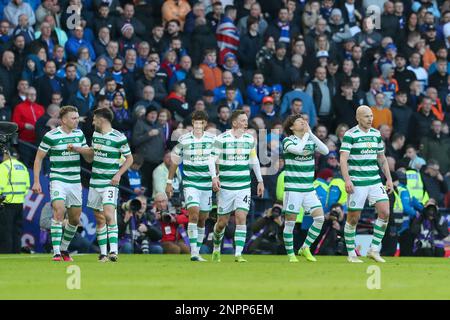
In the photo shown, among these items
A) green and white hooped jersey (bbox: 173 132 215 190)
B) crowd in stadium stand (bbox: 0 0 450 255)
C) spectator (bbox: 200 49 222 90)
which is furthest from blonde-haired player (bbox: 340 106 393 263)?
spectator (bbox: 200 49 222 90)

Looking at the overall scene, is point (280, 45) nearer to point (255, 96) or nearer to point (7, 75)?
point (255, 96)

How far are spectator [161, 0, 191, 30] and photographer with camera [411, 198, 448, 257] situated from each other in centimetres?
784

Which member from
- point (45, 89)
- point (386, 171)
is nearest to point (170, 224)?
point (45, 89)

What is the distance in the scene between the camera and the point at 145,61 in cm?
2920

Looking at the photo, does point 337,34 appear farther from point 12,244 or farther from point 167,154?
point 12,244

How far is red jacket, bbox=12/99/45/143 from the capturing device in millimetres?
26172

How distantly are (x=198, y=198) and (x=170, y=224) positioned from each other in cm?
421

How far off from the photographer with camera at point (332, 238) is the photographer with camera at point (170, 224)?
105 inches

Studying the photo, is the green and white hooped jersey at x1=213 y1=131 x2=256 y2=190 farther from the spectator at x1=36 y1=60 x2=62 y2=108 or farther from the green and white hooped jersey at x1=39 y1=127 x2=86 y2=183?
the spectator at x1=36 y1=60 x2=62 y2=108

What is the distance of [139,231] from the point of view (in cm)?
2591
